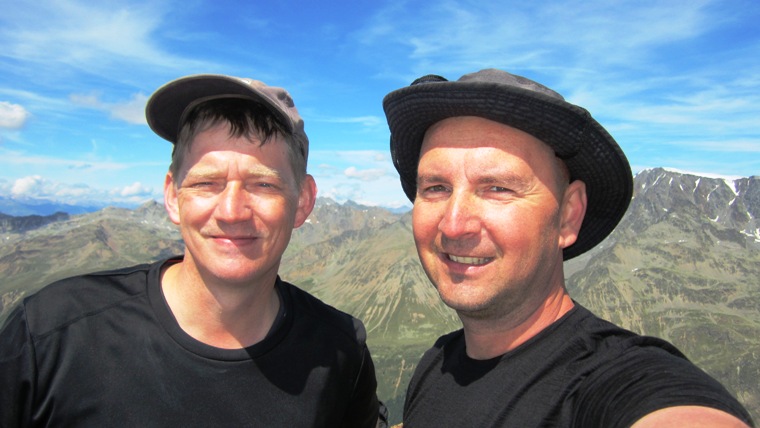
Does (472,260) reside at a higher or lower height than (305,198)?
lower

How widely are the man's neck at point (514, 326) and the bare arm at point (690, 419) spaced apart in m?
2.06

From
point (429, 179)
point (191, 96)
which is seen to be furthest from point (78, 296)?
point (429, 179)

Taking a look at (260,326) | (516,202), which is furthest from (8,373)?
(516,202)

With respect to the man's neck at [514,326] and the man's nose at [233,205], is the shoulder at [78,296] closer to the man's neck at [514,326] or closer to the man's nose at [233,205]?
the man's nose at [233,205]

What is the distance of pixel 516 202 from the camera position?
5457mm

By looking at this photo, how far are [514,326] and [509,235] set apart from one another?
3.98 ft

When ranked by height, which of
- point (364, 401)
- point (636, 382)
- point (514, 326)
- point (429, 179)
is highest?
point (429, 179)

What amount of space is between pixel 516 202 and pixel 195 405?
15.0ft

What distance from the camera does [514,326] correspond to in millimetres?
5766

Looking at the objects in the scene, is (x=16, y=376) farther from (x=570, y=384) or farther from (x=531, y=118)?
(x=531, y=118)

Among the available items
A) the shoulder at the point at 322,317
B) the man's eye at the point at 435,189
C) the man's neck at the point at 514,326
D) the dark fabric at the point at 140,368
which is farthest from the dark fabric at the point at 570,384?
the man's eye at the point at 435,189

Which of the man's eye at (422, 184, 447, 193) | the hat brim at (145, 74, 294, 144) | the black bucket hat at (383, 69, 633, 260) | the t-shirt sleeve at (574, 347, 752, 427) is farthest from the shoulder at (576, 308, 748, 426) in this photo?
the hat brim at (145, 74, 294, 144)

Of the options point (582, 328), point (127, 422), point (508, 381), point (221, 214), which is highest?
point (221, 214)

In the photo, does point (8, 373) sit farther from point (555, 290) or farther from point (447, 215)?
point (555, 290)
